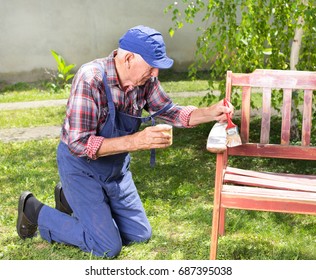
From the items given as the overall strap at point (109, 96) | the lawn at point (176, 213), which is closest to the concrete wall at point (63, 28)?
the lawn at point (176, 213)

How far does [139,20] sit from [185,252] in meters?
6.67

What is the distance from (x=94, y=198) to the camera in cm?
367

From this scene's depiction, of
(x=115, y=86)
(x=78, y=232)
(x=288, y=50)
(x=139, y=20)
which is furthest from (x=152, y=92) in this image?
(x=139, y=20)

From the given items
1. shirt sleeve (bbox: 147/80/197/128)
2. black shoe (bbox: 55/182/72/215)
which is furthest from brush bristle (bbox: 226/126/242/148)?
black shoe (bbox: 55/182/72/215)

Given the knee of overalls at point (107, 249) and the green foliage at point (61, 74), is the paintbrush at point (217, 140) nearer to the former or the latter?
the knee of overalls at point (107, 249)

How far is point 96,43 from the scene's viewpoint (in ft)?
32.6

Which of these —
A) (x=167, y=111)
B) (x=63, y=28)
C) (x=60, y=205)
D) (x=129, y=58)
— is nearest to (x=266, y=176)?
(x=167, y=111)

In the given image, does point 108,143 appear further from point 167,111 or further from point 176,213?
point 176,213

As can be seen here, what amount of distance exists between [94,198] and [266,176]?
1.06 metres

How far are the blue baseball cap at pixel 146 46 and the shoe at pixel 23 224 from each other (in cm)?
131

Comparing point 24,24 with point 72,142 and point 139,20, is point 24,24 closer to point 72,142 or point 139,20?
point 139,20

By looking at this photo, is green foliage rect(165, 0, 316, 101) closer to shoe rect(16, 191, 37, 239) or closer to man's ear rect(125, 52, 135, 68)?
man's ear rect(125, 52, 135, 68)

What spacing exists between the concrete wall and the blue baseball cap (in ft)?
21.8

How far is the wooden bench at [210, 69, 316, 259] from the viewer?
10.4 ft
